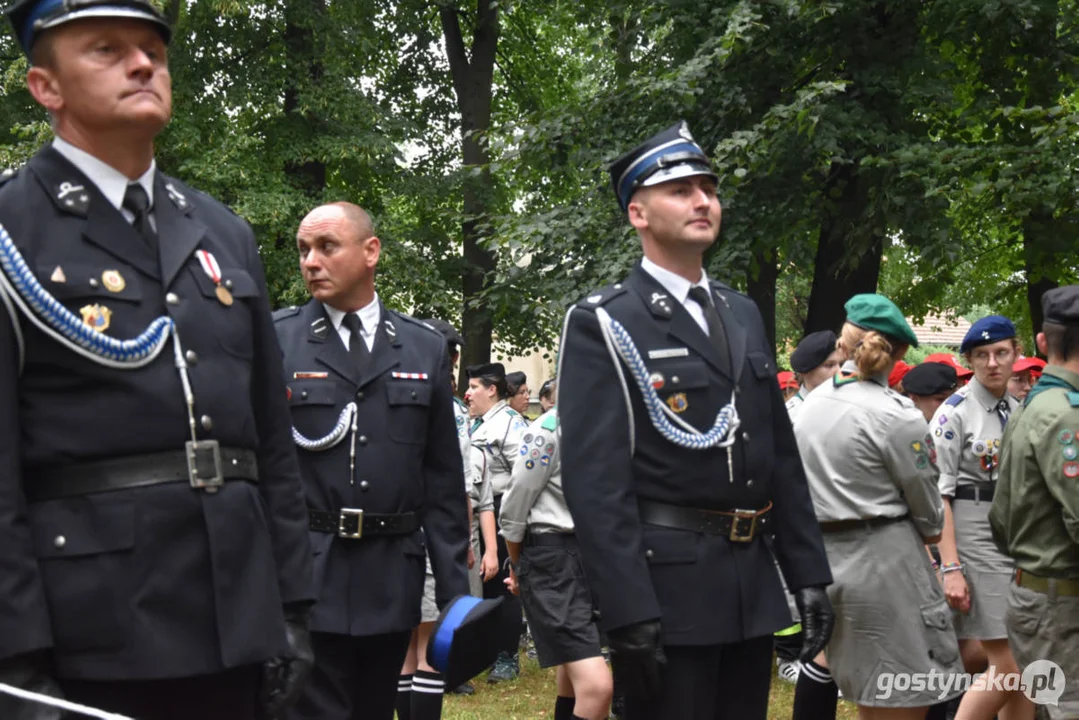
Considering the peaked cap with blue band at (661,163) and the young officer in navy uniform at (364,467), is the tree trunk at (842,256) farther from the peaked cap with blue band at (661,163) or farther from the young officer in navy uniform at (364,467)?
the peaked cap with blue band at (661,163)

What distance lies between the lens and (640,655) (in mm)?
3787

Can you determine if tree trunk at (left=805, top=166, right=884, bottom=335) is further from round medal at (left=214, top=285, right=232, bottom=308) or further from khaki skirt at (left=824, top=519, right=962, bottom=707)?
round medal at (left=214, top=285, right=232, bottom=308)

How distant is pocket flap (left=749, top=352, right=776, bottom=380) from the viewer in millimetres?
4293

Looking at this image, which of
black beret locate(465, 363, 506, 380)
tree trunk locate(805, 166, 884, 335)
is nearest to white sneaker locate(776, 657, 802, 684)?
black beret locate(465, 363, 506, 380)

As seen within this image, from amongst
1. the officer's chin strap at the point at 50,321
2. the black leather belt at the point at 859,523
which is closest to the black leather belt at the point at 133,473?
the officer's chin strap at the point at 50,321

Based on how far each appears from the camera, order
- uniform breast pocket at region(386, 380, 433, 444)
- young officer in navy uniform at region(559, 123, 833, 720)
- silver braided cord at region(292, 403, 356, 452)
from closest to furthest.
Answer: young officer in navy uniform at region(559, 123, 833, 720)
silver braided cord at region(292, 403, 356, 452)
uniform breast pocket at region(386, 380, 433, 444)

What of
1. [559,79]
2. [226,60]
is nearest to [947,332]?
[559,79]

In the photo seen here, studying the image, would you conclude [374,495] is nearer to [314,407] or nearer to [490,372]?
[314,407]

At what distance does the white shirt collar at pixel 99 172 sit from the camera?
115 inches

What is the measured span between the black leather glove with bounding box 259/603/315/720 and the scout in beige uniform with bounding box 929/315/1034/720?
4.63 m

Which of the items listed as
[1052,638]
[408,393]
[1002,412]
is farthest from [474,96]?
[1052,638]

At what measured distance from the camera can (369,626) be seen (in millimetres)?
4863

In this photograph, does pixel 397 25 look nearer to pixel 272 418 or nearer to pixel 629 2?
pixel 629 2

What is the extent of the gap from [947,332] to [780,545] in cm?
5598
